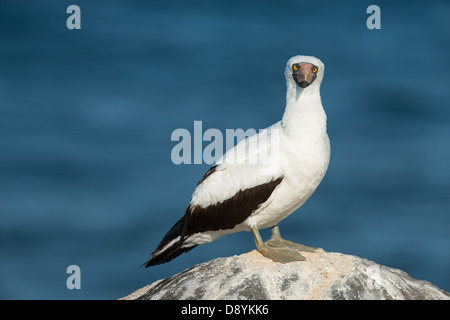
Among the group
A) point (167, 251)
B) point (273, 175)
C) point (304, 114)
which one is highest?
point (304, 114)

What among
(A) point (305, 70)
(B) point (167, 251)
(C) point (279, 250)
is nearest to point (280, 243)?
(C) point (279, 250)

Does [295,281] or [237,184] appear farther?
[237,184]

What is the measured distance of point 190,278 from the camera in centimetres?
1362

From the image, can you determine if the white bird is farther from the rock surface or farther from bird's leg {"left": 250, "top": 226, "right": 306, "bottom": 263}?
the rock surface

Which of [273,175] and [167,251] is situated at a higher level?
[273,175]

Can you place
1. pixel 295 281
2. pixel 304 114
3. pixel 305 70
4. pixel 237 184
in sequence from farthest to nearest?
pixel 237 184, pixel 304 114, pixel 305 70, pixel 295 281

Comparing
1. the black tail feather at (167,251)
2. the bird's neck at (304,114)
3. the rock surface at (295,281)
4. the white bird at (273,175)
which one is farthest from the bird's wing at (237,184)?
the rock surface at (295,281)

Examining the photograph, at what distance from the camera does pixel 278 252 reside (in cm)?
1359

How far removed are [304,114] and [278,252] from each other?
8.35 feet

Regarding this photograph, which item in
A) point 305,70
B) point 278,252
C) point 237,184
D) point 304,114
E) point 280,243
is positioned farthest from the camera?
point 280,243

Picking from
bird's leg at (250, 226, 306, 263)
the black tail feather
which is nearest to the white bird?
bird's leg at (250, 226, 306, 263)

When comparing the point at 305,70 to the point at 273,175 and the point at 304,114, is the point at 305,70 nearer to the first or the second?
the point at 304,114

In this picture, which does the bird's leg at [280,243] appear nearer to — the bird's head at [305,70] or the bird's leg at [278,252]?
the bird's leg at [278,252]
